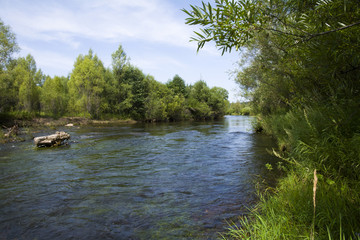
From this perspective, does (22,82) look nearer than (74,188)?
No

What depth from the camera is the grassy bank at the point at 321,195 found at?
3660mm

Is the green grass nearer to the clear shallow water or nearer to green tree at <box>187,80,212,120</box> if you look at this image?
the clear shallow water

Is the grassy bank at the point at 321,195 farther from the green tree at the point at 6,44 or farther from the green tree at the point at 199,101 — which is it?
the green tree at the point at 199,101

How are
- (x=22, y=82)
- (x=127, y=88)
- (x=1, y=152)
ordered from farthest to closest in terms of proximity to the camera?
(x=127, y=88), (x=22, y=82), (x=1, y=152)

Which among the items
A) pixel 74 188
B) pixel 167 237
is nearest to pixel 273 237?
pixel 167 237

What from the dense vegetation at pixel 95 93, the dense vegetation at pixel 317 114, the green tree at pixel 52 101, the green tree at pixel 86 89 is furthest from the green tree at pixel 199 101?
the dense vegetation at pixel 317 114

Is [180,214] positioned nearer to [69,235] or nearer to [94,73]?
[69,235]

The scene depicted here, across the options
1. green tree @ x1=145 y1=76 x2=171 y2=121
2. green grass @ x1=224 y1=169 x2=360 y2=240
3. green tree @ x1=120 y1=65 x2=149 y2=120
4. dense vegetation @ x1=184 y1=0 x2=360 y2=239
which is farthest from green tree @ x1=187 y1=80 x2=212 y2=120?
green grass @ x1=224 y1=169 x2=360 y2=240

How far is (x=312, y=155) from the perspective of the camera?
6289 mm

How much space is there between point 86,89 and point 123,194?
1888 inches

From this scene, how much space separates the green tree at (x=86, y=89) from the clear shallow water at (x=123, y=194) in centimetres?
3821

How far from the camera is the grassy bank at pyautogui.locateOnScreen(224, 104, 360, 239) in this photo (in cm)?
366

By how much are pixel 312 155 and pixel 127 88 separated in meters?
53.2

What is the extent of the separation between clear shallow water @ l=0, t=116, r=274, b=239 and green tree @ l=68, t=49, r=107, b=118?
1504 inches
